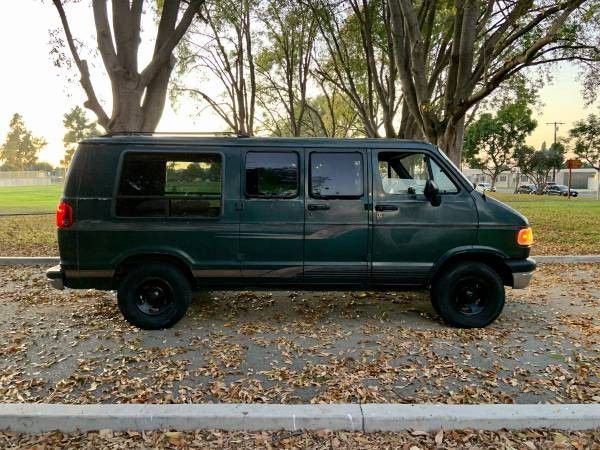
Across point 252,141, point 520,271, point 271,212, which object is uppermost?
point 252,141

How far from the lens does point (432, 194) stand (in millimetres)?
4879

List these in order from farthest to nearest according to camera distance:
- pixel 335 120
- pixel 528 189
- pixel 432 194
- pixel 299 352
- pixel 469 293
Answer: pixel 528 189 → pixel 335 120 → pixel 469 293 → pixel 432 194 → pixel 299 352

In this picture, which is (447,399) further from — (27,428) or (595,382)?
(27,428)

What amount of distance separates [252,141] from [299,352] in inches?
92.5

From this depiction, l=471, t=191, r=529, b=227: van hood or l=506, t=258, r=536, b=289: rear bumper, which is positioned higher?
l=471, t=191, r=529, b=227: van hood

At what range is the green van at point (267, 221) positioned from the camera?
4.85 metres

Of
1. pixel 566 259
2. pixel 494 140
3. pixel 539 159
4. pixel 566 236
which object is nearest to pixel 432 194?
pixel 566 259

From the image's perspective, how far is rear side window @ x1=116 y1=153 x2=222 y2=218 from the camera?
4.86 meters

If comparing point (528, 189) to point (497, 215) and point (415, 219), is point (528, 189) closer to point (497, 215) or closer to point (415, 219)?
point (497, 215)

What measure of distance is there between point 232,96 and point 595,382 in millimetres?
21488

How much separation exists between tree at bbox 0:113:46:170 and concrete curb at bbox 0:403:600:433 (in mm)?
101798

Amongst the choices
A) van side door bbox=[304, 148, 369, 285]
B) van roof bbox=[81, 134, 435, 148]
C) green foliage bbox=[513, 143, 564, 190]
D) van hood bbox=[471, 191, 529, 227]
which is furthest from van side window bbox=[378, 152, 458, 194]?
green foliage bbox=[513, 143, 564, 190]

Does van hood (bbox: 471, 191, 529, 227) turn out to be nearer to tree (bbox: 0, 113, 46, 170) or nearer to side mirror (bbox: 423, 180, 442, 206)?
side mirror (bbox: 423, 180, 442, 206)

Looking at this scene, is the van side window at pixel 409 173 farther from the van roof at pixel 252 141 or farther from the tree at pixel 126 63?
the tree at pixel 126 63
